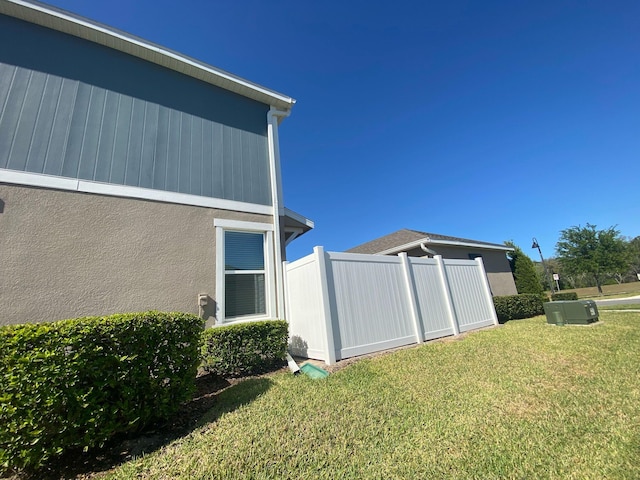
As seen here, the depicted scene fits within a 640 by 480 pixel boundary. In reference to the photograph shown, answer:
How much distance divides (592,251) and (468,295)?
28206 millimetres

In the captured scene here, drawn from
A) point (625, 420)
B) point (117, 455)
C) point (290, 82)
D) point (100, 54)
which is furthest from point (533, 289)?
point (100, 54)

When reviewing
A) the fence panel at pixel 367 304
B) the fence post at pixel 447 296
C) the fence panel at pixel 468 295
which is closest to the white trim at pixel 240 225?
the fence panel at pixel 367 304

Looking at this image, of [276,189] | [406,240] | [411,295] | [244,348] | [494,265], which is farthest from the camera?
[494,265]

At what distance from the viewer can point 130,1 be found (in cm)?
618

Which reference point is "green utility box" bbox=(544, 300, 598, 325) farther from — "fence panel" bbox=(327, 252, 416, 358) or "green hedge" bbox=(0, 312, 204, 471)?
"green hedge" bbox=(0, 312, 204, 471)

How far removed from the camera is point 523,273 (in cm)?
1620

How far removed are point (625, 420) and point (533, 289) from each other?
16436 millimetres

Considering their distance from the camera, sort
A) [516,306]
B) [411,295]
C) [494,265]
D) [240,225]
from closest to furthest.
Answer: [240,225] < [411,295] < [516,306] < [494,265]

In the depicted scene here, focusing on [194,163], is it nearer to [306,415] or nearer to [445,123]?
[306,415]

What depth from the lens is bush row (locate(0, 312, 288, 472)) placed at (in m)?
2.19

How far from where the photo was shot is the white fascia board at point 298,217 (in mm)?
6875

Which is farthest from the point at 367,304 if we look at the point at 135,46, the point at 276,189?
the point at 135,46

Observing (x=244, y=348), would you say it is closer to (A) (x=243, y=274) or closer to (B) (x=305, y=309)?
(B) (x=305, y=309)

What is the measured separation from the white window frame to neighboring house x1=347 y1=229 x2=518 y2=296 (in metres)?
8.16
